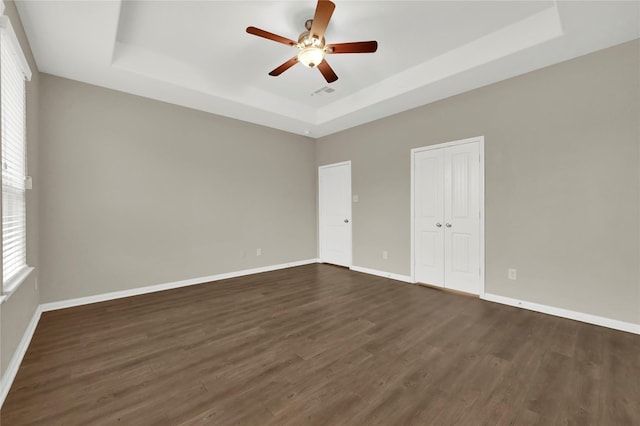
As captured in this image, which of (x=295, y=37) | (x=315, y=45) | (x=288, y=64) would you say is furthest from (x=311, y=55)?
(x=295, y=37)

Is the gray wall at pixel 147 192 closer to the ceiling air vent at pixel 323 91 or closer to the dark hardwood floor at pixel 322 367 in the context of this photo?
the dark hardwood floor at pixel 322 367

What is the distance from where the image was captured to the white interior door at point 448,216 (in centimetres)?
383

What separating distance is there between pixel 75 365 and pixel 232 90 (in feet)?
12.3

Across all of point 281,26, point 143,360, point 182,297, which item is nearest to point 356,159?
point 281,26

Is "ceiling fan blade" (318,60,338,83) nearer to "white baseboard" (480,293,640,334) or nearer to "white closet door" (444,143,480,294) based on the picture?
"white closet door" (444,143,480,294)

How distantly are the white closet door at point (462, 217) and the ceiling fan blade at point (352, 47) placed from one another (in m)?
2.10

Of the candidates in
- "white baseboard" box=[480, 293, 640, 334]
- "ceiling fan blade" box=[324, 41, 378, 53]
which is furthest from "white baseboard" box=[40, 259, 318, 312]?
"ceiling fan blade" box=[324, 41, 378, 53]

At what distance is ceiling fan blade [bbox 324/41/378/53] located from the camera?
264cm

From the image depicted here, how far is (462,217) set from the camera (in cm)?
395

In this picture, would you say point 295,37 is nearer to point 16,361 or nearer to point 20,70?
point 20,70

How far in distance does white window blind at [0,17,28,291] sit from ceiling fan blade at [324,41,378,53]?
2403mm

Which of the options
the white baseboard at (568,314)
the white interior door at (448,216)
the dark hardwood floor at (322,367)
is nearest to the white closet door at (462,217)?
the white interior door at (448,216)

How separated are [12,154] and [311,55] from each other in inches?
109

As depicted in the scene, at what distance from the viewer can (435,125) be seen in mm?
4238
